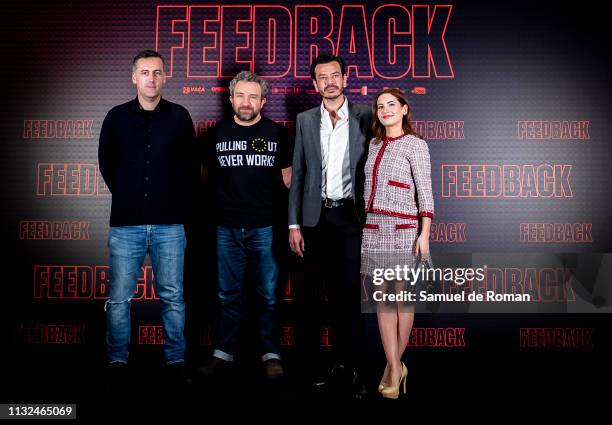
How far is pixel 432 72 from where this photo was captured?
→ 3.29 m

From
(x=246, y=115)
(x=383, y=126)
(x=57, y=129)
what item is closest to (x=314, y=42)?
(x=246, y=115)

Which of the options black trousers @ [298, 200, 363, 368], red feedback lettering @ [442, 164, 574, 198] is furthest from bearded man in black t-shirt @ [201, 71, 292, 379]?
red feedback lettering @ [442, 164, 574, 198]

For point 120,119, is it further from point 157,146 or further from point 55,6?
point 55,6

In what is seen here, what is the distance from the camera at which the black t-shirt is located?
273cm

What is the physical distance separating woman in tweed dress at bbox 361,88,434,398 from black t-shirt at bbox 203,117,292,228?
623mm

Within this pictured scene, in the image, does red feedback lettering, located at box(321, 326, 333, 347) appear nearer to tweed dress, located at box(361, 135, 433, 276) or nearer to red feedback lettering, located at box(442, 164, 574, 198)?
tweed dress, located at box(361, 135, 433, 276)

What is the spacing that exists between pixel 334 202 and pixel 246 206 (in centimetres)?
53

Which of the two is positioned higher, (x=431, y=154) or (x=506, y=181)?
(x=431, y=154)

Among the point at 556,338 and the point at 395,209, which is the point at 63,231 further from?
the point at 556,338

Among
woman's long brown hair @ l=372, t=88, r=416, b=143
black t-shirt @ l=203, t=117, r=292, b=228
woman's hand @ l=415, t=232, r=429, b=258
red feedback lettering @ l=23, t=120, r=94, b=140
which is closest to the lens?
woman's hand @ l=415, t=232, r=429, b=258

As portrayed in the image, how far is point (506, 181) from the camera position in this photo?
128 inches

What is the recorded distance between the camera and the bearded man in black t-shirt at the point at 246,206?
274 centimetres

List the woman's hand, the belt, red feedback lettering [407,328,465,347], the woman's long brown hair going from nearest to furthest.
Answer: the woman's hand < the woman's long brown hair < the belt < red feedback lettering [407,328,465,347]

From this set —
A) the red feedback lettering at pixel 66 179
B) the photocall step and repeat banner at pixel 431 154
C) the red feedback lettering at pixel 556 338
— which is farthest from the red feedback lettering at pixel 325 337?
the red feedback lettering at pixel 66 179
